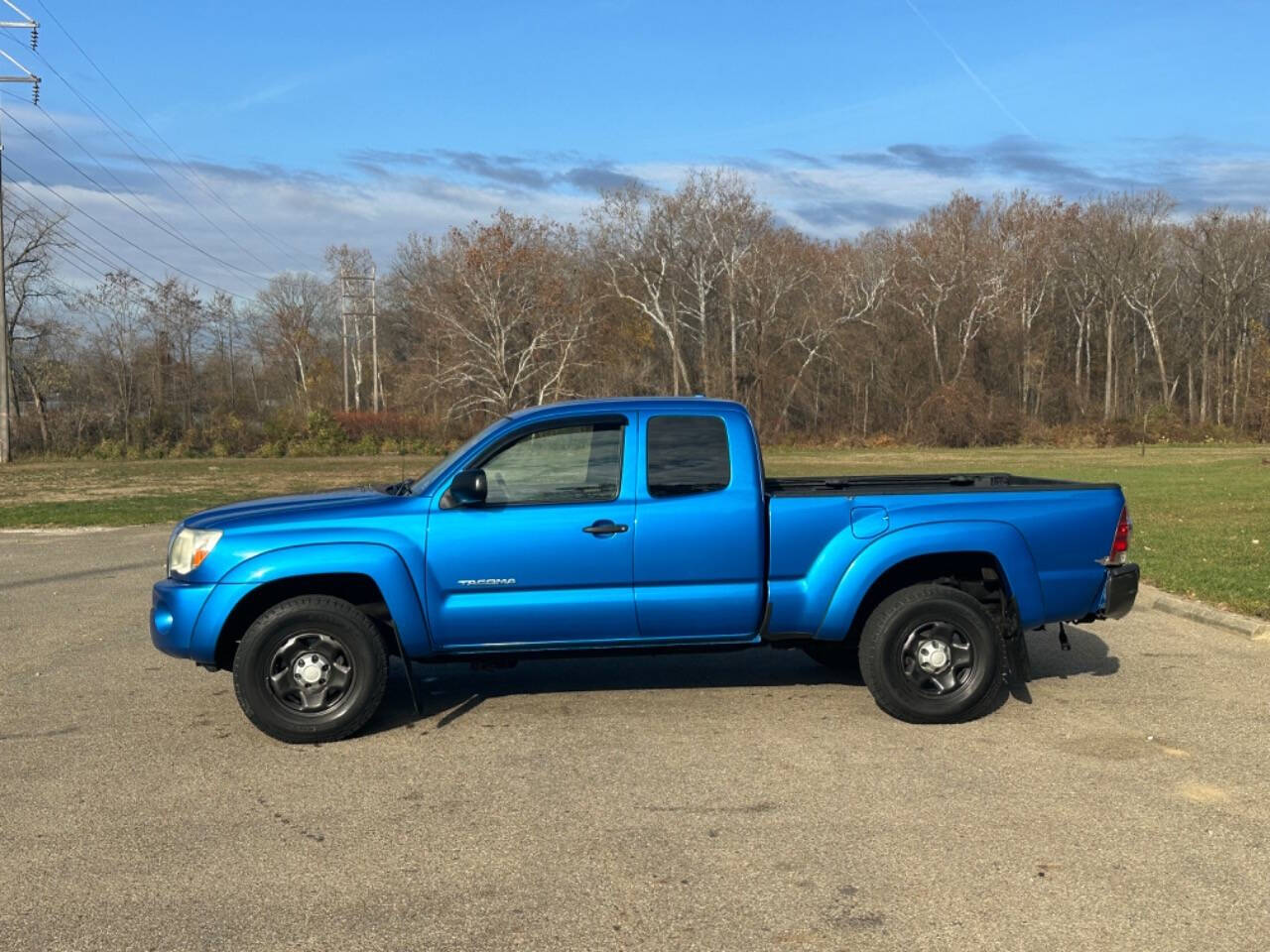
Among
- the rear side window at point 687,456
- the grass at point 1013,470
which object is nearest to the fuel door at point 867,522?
the rear side window at point 687,456

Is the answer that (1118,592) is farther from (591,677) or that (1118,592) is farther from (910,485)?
(591,677)

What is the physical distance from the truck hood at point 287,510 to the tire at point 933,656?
2.87 meters

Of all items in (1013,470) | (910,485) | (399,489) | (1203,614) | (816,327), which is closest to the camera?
(399,489)

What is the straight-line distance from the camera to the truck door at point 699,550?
6.51 metres

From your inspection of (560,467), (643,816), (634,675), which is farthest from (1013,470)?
(643,816)

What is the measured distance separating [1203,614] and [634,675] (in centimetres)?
521

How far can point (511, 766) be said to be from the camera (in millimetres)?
5938

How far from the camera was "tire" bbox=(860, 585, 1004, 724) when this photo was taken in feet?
21.7

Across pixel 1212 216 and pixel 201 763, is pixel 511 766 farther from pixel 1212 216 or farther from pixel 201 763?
pixel 1212 216

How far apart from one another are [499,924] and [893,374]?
66054 millimetres

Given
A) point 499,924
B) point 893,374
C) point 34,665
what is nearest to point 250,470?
point 34,665

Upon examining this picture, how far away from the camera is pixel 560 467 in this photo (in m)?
6.68

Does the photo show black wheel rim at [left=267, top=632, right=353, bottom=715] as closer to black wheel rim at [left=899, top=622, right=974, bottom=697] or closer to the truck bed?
the truck bed

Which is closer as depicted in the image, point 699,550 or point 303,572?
point 303,572
